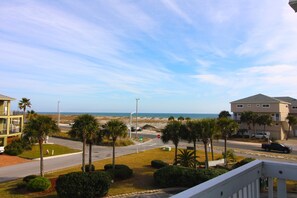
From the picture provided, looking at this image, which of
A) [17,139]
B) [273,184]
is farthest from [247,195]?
[17,139]

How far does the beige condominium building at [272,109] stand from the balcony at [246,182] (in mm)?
57114

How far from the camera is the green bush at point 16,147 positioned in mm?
35062

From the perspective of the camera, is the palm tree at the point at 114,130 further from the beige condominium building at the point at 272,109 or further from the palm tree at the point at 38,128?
the beige condominium building at the point at 272,109

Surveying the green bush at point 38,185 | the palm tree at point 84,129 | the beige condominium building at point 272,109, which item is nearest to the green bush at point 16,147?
the palm tree at point 84,129

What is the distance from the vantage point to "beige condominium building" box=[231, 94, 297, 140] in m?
54.5

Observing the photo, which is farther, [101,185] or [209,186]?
[101,185]

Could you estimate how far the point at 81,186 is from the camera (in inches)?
663

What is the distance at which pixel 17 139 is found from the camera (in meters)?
38.4

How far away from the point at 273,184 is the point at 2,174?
2869cm

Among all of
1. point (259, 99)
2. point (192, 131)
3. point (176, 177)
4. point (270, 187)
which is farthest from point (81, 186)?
point (259, 99)

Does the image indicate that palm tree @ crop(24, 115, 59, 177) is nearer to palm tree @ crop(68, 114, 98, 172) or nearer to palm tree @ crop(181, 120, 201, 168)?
palm tree @ crop(68, 114, 98, 172)

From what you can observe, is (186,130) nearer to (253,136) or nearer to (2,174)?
(2,174)

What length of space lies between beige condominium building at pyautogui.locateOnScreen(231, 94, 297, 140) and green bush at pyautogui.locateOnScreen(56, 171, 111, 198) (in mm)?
48110

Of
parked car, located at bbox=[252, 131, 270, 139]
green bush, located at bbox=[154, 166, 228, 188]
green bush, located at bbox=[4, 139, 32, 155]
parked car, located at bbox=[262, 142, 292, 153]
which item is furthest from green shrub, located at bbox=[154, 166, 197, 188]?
parked car, located at bbox=[252, 131, 270, 139]
